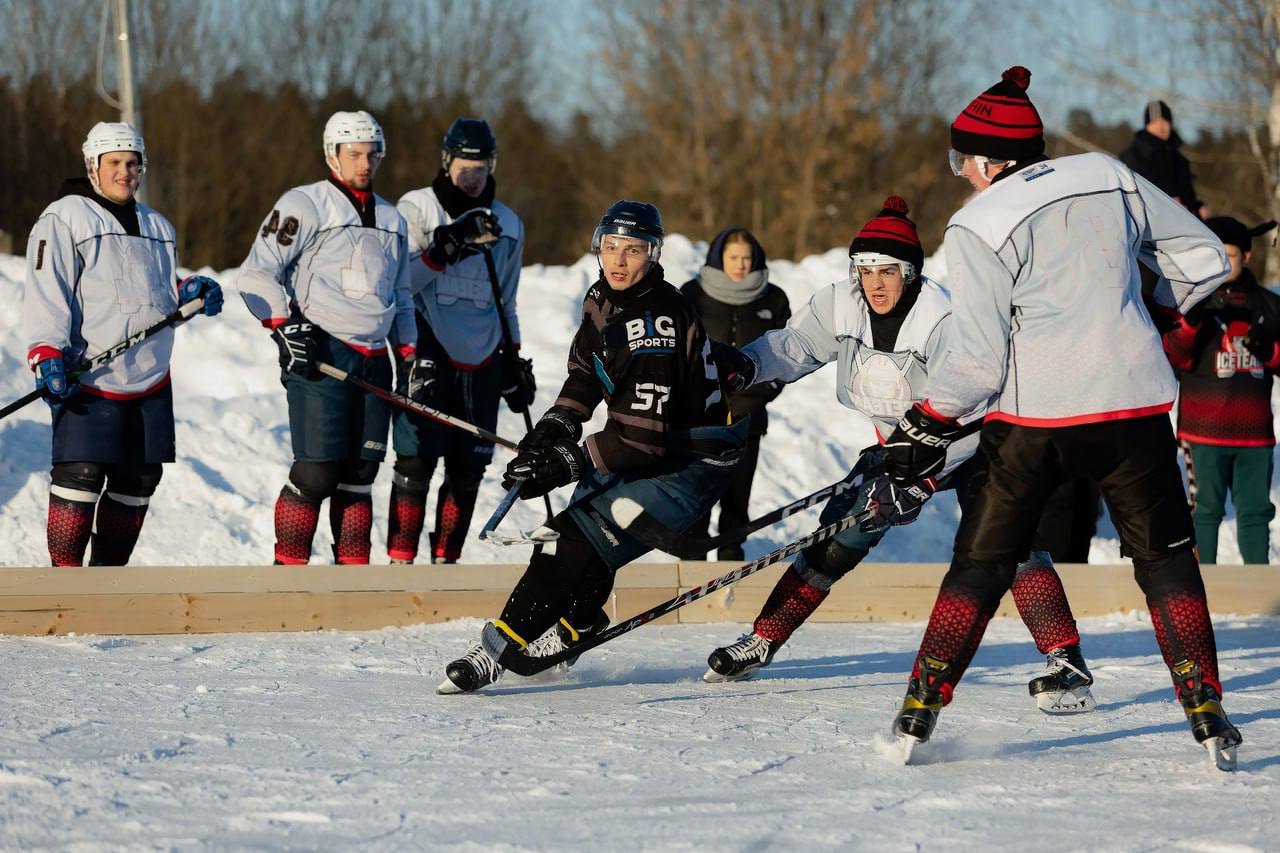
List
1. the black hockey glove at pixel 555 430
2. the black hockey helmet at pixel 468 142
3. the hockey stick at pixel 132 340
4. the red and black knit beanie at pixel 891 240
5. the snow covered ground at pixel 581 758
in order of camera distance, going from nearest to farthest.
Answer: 1. the snow covered ground at pixel 581 758
2. the black hockey glove at pixel 555 430
3. the red and black knit beanie at pixel 891 240
4. the hockey stick at pixel 132 340
5. the black hockey helmet at pixel 468 142

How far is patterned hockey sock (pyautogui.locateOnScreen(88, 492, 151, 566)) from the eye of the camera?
5637 millimetres

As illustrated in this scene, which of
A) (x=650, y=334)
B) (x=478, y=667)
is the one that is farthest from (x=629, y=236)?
(x=478, y=667)

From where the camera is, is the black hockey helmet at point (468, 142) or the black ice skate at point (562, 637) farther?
the black hockey helmet at point (468, 142)

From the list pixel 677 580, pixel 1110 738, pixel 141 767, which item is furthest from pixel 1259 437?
pixel 141 767

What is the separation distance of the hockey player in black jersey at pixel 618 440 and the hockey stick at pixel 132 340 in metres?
1.87

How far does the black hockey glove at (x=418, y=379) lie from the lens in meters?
5.93

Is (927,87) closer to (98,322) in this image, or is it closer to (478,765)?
(98,322)

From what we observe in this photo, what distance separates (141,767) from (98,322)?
272cm

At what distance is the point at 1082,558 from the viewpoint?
7172 mm

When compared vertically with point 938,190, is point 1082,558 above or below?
below

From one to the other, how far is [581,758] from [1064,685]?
147cm

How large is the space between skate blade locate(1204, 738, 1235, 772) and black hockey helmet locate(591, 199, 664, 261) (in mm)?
1750

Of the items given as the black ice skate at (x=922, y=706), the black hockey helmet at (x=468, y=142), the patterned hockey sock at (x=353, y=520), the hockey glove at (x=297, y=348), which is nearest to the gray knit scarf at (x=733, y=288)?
the black hockey helmet at (x=468, y=142)

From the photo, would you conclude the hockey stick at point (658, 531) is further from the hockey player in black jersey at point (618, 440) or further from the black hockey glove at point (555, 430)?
the black hockey glove at point (555, 430)
